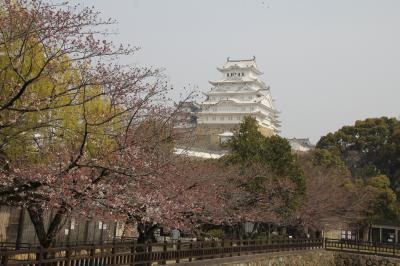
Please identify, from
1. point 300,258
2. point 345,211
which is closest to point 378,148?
point 345,211

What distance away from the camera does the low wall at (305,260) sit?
19703mm

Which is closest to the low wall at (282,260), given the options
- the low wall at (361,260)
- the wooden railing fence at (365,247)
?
the low wall at (361,260)

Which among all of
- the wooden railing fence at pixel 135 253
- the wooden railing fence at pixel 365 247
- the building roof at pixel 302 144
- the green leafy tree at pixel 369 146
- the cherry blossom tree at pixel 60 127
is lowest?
the wooden railing fence at pixel 365 247

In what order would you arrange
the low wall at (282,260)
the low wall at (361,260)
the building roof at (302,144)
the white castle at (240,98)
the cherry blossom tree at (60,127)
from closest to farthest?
the cherry blossom tree at (60,127) → the low wall at (282,260) → the low wall at (361,260) → the white castle at (240,98) → the building roof at (302,144)

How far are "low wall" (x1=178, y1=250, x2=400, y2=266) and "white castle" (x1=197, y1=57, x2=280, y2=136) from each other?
4454cm

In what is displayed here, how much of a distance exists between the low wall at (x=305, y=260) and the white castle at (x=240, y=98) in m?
44.5

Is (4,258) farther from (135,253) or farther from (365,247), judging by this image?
(365,247)

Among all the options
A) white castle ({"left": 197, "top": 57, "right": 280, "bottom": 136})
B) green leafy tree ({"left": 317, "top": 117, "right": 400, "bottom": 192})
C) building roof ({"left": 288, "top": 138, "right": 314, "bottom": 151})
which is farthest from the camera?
building roof ({"left": 288, "top": 138, "right": 314, "bottom": 151})

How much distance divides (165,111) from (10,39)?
5.02m

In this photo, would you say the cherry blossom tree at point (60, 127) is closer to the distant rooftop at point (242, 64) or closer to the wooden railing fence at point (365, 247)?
the wooden railing fence at point (365, 247)

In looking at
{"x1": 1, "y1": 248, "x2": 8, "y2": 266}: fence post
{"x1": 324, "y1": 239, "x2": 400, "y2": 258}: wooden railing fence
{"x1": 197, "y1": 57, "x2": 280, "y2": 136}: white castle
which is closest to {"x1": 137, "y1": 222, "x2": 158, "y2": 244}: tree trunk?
{"x1": 1, "y1": 248, "x2": 8, "y2": 266}: fence post

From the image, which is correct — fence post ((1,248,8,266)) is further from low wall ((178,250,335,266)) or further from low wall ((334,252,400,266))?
low wall ((334,252,400,266))

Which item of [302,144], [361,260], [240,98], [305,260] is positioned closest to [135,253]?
[305,260]

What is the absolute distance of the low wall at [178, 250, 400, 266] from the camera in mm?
19703
